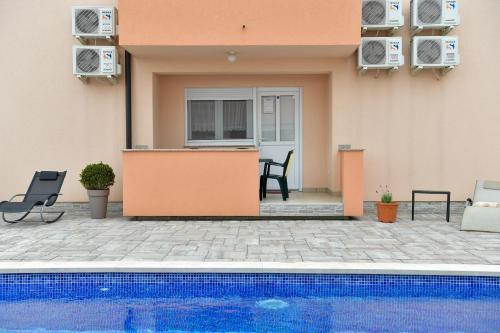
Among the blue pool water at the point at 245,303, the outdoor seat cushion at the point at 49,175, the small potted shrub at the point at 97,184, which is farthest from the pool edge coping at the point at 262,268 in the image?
the outdoor seat cushion at the point at 49,175

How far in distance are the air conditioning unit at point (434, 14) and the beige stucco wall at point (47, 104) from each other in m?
7.00

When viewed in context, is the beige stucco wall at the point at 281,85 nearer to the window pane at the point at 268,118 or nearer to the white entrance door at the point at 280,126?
the white entrance door at the point at 280,126

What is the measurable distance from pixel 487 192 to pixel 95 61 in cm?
894

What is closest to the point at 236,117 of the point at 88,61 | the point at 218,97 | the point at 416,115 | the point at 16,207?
the point at 218,97

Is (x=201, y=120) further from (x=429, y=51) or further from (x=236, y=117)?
(x=429, y=51)

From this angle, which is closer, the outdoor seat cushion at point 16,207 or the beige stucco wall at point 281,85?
the outdoor seat cushion at point 16,207

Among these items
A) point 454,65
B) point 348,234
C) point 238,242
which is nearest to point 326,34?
point 454,65

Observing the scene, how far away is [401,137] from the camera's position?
36.2ft

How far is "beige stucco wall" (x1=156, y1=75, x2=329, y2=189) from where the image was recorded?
11.8 meters

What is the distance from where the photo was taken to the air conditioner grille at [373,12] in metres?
10.5

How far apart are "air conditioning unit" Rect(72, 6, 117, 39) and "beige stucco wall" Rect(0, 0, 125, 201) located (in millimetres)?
568

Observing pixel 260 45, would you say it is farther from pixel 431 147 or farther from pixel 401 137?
pixel 431 147

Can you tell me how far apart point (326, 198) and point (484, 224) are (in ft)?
10.9

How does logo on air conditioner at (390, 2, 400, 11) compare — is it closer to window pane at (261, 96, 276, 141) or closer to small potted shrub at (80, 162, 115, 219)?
window pane at (261, 96, 276, 141)
